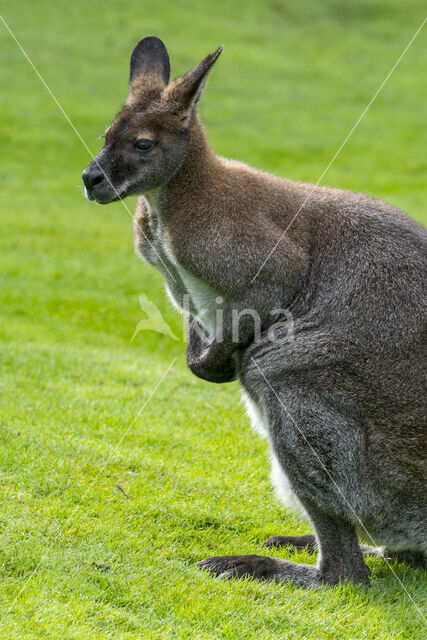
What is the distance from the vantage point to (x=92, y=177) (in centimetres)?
549

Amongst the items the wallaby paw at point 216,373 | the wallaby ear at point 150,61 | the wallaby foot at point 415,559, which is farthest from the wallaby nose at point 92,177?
the wallaby foot at point 415,559

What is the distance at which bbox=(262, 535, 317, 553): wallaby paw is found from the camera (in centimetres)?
588

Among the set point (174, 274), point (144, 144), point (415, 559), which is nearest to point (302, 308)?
point (174, 274)

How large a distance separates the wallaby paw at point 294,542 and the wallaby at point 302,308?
0.05 ft

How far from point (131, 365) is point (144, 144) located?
4938mm

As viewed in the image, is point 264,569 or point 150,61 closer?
point 264,569

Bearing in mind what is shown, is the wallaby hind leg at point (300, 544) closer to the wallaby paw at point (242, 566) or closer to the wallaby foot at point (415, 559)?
the wallaby foot at point (415, 559)

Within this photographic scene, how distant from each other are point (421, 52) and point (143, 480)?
2815 cm

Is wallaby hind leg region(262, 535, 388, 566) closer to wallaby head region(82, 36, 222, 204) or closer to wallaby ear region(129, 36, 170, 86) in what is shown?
wallaby head region(82, 36, 222, 204)

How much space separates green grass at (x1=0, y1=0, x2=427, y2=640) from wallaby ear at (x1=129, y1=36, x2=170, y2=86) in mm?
2938

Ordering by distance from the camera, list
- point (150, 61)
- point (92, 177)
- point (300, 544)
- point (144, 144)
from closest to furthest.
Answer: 1. point (92, 177)
2. point (144, 144)
3. point (300, 544)
4. point (150, 61)

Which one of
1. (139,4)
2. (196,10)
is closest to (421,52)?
(196,10)

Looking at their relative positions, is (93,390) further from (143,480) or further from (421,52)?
(421,52)

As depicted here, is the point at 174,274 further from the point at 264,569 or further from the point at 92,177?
the point at 264,569
